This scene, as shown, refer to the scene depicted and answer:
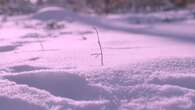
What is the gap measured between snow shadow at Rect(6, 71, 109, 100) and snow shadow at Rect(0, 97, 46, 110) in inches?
5.3

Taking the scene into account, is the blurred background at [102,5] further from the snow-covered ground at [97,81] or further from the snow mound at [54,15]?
the snow-covered ground at [97,81]

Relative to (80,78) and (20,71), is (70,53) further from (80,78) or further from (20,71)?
(80,78)

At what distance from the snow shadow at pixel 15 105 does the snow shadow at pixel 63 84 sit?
0.14m

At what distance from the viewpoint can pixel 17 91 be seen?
4.71 ft

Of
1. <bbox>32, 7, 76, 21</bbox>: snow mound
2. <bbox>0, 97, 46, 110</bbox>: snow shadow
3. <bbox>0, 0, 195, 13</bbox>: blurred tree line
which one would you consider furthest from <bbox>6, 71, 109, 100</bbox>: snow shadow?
<bbox>0, 0, 195, 13</bbox>: blurred tree line

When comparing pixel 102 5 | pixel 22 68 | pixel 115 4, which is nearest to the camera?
pixel 22 68

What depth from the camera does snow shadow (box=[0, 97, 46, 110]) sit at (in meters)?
1.33

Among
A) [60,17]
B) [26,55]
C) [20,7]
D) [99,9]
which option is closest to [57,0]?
[99,9]

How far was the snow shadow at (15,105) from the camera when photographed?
4.37ft

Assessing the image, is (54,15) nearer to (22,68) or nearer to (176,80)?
(22,68)

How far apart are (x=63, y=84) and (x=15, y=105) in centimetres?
22

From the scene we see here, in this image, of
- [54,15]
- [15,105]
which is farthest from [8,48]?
[54,15]

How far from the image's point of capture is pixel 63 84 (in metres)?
1.51

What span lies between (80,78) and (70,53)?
1.86 feet
